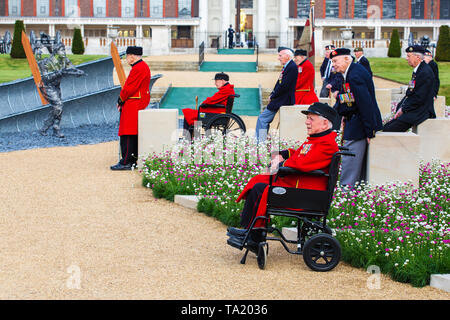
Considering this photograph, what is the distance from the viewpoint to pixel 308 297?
530 centimetres

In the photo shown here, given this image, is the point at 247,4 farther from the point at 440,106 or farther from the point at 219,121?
the point at 219,121

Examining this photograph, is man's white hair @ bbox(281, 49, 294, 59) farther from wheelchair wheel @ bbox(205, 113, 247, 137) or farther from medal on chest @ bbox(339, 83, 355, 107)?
medal on chest @ bbox(339, 83, 355, 107)

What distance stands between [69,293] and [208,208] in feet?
9.40

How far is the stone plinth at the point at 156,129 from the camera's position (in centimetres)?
1071

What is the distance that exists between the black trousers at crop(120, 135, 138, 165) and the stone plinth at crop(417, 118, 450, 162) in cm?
417

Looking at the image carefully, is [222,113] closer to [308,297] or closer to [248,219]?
[248,219]

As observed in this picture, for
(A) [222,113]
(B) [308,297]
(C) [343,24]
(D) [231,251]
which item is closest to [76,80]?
(A) [222,113]

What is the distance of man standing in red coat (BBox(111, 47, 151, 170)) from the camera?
35.6ft

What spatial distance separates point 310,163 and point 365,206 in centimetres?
159

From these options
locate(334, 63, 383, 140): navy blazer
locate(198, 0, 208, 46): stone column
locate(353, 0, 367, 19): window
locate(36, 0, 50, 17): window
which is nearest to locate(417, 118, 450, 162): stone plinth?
locate(334, 63, 383, 140): navy blazer

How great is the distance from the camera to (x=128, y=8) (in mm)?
47094

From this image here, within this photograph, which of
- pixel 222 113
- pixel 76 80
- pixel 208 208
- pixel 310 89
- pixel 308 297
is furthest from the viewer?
pixel 76 80

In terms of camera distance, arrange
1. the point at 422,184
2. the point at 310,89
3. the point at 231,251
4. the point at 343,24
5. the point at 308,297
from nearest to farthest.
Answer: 1. the point at 308,297
2. the point at 231,251
3. the point at 422,184
4. the point at 310,89
5. the point at 343,24

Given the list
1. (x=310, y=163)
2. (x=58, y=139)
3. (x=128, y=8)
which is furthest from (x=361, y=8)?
(x=310, y=163)
